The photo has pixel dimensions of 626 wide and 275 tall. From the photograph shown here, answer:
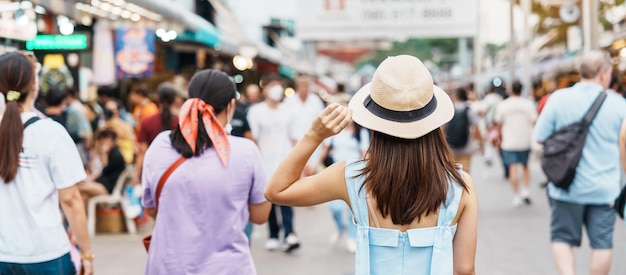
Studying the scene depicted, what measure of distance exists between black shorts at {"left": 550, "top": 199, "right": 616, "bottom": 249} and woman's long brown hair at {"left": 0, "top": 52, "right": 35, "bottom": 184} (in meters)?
3.71

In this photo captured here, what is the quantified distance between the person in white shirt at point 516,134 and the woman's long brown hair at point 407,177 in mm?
9356

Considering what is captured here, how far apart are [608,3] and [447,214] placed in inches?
875

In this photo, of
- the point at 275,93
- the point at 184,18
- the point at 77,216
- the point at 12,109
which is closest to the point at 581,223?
the point at 77,216

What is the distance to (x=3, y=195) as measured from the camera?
413 cm

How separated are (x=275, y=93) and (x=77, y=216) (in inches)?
214

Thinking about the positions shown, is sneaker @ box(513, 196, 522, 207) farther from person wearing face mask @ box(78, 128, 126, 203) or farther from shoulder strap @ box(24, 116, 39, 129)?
shoulder strap @ box(24, 116, 39, 129)

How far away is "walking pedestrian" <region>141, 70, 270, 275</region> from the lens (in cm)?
407

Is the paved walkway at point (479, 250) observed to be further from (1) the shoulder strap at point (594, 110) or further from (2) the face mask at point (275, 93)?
(1) the shoulder strap at point (594, 110)

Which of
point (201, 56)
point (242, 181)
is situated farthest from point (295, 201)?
point (201, 56)

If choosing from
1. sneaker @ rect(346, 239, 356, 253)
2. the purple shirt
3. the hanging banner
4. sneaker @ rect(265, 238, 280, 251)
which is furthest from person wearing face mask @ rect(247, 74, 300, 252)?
the purple shirt

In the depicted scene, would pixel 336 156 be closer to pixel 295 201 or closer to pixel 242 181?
pixel 242 181

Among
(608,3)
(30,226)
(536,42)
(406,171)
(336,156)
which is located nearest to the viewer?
(406,171)

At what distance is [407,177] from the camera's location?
320 cm

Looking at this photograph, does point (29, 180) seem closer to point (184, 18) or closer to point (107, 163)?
point (107, 163)
